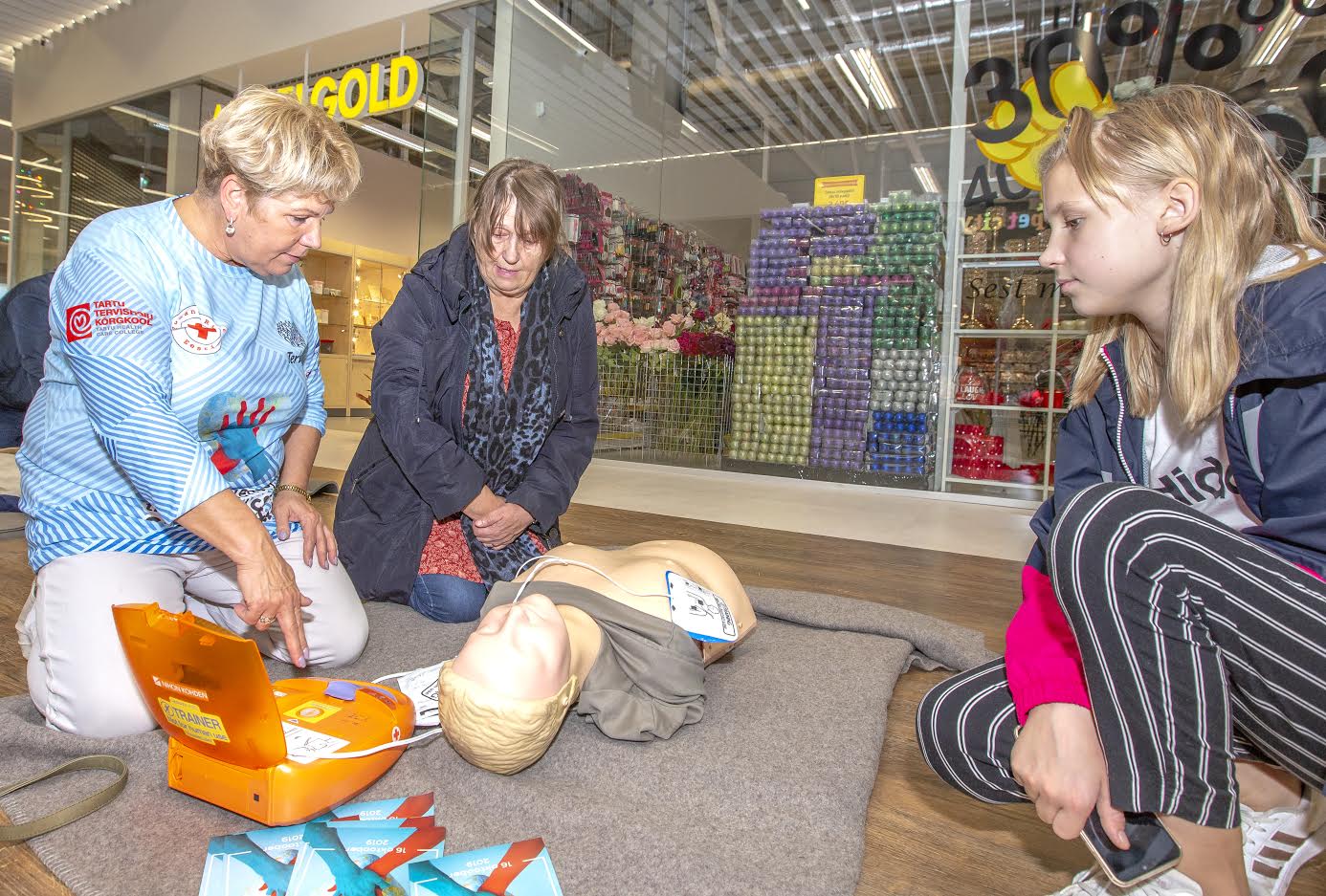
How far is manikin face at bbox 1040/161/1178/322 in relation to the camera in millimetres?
1104

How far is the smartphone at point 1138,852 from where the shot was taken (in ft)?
3.12

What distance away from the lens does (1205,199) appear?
3.47 ft

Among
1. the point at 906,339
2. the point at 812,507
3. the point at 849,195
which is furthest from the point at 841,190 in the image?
the point at 812,507

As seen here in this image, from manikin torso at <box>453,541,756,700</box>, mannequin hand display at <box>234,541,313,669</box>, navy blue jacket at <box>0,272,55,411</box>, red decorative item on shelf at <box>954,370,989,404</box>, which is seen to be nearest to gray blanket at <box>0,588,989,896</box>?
manikin torso at <box>453,541,756,700</box>

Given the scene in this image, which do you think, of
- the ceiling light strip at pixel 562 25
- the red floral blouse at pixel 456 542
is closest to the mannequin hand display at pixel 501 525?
the red floral blouse at pixel 456 542

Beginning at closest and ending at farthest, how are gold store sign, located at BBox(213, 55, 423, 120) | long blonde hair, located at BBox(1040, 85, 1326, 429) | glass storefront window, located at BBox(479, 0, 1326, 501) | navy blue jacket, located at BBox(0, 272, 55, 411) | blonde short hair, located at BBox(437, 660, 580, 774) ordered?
long blonde hair, located at BBox(1040, 85, 1326, 429)
blonde short hair, located at BBox(437, 660, 580, 774)
navy blue jacket, located at BBox(0, 272, 55, 411)
glass storefront window, located at BBox(479, 0, 1326, 501)
gold store sign, located at BBox(213, 55, 423, 120)

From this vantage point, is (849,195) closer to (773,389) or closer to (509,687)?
(773,389)

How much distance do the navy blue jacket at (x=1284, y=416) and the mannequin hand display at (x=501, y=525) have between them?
1638mm

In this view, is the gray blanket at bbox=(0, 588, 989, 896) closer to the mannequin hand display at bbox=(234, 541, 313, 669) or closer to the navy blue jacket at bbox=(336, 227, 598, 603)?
the mannequin hand display at bbox=(234, 541, 313, 669)

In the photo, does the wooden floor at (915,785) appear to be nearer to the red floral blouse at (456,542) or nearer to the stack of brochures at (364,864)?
the stack of brochures at (364,864)

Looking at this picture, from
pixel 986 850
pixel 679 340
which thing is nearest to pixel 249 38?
pixel 679 340

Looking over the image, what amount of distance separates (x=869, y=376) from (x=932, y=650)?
4046 millimetres

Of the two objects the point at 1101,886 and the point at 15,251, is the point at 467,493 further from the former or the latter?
the point at 15,251

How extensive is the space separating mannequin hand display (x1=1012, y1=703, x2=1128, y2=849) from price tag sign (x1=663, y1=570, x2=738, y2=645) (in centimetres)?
67
